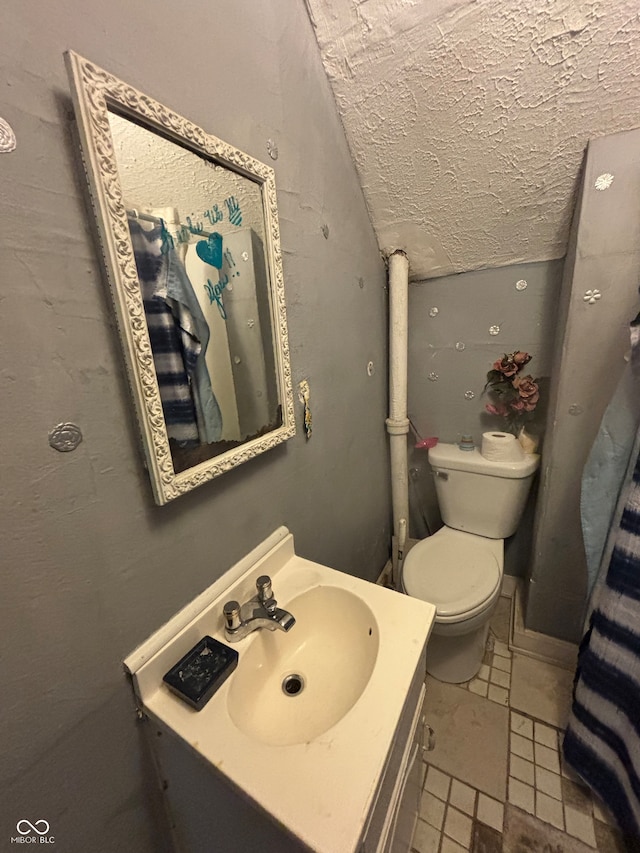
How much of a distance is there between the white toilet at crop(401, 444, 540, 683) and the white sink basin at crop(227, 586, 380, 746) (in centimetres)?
48

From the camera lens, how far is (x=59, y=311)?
0.46 meters

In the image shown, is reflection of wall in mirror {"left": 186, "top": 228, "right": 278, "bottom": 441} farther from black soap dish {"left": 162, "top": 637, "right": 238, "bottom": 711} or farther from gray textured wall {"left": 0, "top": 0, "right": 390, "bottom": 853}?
black soap dish {"left": 162, "top": 637, "right": 238, "bottom": 711}

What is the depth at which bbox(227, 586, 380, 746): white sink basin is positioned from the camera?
672mm

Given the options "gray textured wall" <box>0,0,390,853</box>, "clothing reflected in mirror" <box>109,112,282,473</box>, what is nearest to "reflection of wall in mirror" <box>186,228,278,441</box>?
"clothing reflected in mirror" <box>109,112,282,473</box>

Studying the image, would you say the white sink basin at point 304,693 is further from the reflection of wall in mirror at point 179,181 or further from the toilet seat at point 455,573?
the reflection of wall in mirror at point 179,181

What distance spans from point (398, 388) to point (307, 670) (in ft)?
3.59

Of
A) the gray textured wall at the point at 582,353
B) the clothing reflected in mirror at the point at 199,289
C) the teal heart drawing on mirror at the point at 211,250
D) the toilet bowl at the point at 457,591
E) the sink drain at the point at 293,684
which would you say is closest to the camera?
the clothing reflected in mirror at the point at 199,289

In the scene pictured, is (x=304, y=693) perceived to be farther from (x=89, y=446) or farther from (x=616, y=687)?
(x=616, y=687)

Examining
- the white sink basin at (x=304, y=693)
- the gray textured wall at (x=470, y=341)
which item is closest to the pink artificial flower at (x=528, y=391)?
the gray textured wall at (x=470, y=341)

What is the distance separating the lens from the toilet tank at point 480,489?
1.38 meters

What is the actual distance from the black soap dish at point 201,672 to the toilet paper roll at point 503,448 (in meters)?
1.21

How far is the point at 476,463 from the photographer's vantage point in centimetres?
141

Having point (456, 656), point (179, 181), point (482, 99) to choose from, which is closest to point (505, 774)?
point (456, 656)

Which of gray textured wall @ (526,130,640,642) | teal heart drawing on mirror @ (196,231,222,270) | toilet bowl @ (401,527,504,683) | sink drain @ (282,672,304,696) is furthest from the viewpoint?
toilet bowl @ (401,527,504,683)
